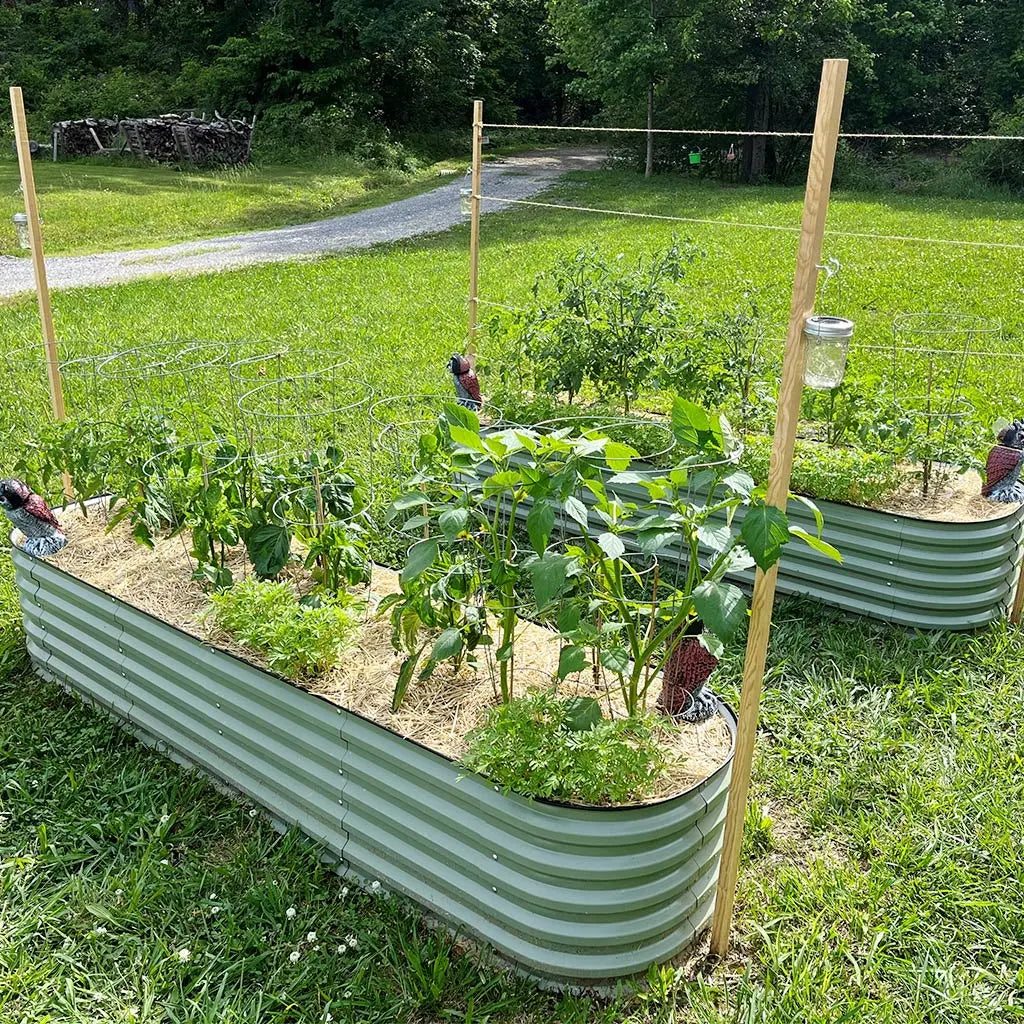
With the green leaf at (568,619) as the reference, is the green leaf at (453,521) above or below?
above

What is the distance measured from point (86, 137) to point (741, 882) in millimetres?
19991

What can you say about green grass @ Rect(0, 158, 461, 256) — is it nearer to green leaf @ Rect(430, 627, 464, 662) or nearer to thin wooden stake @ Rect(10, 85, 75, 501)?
thin wooden stake @ Rect(10, 85, 75, 501)

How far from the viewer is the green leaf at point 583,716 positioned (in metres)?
2.16

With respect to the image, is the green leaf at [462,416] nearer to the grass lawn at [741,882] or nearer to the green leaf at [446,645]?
the green leaf at [446,645]

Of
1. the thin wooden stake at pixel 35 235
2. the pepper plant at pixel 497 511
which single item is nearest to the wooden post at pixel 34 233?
the thin wooden stake at pixel 35 235

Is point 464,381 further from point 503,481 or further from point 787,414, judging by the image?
point 787,414

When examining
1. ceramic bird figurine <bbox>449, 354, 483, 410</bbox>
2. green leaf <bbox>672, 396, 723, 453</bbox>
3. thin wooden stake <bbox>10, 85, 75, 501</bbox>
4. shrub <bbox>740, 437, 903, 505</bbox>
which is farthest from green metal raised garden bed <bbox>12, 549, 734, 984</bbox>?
ceramic bird figurine <bbox>449, 354, 483, 410</bbox>

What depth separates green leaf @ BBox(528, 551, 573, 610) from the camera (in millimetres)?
2051

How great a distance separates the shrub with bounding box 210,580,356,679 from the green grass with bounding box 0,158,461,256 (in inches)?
414

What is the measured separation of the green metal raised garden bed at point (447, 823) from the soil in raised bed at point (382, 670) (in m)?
0.07

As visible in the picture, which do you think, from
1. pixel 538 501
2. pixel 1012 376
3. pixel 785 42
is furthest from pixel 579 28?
pixel 538 501

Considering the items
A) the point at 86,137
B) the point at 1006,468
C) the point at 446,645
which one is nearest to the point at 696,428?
the point at 446,645

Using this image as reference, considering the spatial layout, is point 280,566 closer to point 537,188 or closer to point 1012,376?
point 1012,376

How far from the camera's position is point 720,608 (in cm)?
195
